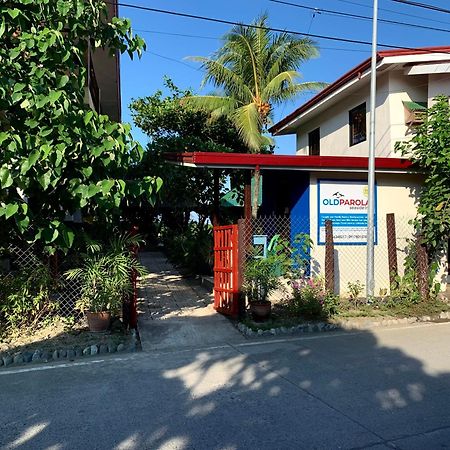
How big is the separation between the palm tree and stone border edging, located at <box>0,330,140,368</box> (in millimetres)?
11315

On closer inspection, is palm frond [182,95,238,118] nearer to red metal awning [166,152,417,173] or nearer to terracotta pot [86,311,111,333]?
red metal awning [166,152,417,173]

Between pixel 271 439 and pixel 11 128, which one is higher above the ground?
pixel 11 128

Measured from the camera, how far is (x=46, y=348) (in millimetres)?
5914

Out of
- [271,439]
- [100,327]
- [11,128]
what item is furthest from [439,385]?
Answer: [11,128]

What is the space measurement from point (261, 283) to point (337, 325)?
138 cm

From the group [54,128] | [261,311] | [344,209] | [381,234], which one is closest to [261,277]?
[261,311]

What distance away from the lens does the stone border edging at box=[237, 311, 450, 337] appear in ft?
22.7

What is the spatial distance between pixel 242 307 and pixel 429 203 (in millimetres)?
4359

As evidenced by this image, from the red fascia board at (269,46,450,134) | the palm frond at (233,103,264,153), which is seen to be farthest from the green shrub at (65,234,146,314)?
the palm frond at (233,103,264,153)

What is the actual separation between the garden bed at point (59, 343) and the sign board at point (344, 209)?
15.3 feet

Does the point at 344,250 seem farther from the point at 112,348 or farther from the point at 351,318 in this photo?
the point at 112,348

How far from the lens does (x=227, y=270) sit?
7.97 m

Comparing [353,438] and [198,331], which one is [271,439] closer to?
[353,438]

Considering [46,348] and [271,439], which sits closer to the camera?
[271,439]
